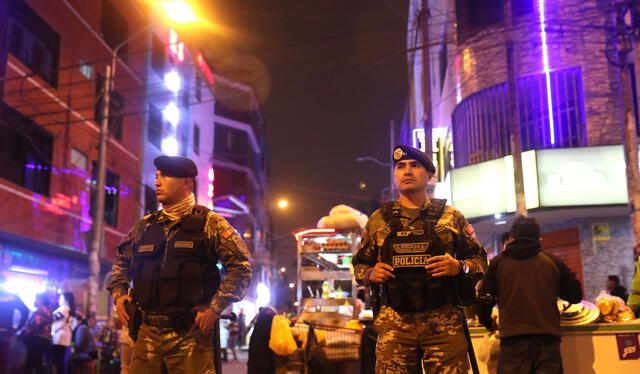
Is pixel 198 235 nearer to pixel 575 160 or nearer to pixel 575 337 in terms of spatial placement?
pixel 575 337

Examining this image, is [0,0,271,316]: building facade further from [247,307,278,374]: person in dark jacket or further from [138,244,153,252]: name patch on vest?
[138,244,153,252]: name patch on vest

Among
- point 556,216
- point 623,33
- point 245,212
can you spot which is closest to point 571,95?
point 556,216

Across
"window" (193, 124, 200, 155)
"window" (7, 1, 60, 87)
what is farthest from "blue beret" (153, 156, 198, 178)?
"window" (193, 124, 200, 155)

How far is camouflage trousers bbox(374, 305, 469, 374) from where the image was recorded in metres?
3.72

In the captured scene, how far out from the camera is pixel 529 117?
18.9 metres

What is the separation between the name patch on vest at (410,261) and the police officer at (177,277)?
104cm

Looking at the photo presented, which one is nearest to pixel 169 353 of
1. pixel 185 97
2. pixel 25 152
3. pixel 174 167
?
pixel 174 167

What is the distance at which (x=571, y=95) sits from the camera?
58.9 feet

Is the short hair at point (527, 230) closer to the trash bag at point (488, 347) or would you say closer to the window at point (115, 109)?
the trash bag at point (488, 347)

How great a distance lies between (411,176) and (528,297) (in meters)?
1.74

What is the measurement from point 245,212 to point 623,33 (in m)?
41.6

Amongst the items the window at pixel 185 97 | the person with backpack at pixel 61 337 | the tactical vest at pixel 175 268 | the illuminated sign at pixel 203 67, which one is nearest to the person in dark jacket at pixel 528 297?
the tactical vest at pixel 175 268

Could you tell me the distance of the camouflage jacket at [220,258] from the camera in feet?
13.4

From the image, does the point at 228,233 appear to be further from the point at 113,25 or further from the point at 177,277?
the point at 113,25
